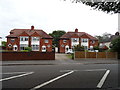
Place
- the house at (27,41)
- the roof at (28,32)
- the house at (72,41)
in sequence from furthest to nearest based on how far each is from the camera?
the house at (72,41), the roof at (28,32), the house at (27,41)

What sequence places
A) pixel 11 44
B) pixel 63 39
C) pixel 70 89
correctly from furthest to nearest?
pixel 63 39, pixel 11 44, pixel 70 89

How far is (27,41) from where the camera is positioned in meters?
52.7

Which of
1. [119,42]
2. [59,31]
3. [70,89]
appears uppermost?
[59,31]

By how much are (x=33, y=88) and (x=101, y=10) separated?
613 cm

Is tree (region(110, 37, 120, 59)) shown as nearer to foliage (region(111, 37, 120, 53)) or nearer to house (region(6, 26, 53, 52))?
foliage (region(111, 37, 120, 53))

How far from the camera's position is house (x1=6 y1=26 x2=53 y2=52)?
2057 inches

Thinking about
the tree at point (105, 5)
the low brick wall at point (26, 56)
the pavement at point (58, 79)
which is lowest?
the pavement at point (58, 79)

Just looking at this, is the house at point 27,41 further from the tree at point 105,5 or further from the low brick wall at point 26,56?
the tree at point 105,5

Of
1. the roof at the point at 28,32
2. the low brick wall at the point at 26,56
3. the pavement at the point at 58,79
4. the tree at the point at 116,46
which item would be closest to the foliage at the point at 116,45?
the tree at the point at 116,46

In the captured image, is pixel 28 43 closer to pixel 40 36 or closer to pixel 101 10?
pixel 40 36

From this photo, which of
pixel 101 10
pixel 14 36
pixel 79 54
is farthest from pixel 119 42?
pixel 14 36

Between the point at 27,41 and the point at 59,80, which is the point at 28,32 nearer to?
the point at 27,41

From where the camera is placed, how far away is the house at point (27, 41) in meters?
52.2

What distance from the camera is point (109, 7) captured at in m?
9.56
